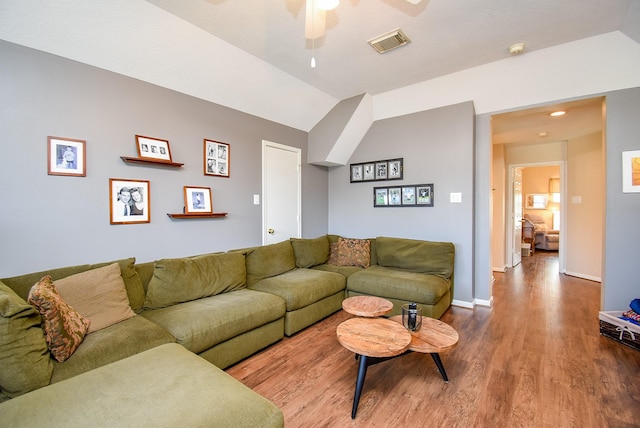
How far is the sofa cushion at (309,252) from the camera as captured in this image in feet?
11.6

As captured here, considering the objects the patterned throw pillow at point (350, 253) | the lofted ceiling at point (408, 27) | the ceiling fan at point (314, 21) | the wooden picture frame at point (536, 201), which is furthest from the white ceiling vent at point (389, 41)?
the wooden picture frame at point (536, 201)

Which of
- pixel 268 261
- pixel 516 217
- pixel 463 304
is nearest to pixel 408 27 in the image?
pixel 268 261

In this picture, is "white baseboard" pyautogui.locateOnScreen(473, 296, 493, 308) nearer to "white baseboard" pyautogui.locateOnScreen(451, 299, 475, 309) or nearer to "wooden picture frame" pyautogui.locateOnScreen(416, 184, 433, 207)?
"white baseboard" pyautogui.locateOnScreen(451, 299, 475, 309)

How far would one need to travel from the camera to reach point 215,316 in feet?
6.68

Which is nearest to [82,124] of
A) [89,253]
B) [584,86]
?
[89,253]

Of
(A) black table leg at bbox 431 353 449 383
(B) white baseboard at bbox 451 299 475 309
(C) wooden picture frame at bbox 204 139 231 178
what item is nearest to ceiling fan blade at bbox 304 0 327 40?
(C) wooden picture frame at bbox 204 139 231 178

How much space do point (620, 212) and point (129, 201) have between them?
4.60 metres

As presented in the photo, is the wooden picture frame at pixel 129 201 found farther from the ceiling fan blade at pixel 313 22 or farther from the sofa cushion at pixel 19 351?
the ceiling fan blade at pixel 313 22

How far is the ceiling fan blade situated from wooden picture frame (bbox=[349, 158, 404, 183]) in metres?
1.98

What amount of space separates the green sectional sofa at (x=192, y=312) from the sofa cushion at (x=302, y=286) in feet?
0.04

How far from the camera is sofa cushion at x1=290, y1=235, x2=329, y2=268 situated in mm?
3543

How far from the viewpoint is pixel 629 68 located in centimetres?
262

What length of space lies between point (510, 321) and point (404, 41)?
9.99ft

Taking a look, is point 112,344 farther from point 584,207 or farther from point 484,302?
point 584,207
